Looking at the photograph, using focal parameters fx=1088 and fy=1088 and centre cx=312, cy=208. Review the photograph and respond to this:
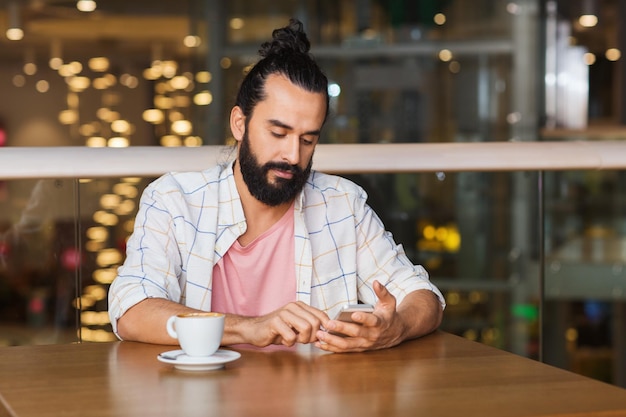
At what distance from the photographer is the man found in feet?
7.02

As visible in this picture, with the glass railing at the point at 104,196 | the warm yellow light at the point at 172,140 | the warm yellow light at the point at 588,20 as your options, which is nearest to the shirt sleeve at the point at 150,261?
the glass railing at the point at 104,196

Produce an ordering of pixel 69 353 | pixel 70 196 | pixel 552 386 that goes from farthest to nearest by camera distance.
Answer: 1. pixel 70 196
2. pixel 69 353
3. pixel 552 386

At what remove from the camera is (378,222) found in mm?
2367

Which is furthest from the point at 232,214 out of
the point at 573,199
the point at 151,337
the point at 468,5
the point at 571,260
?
the point at 468,5

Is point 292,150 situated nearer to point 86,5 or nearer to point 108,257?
point 108,257

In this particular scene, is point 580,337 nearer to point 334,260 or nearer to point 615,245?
point 615,245

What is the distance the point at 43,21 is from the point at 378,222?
30.9ft

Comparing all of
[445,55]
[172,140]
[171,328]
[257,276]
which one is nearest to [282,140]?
[257,276]

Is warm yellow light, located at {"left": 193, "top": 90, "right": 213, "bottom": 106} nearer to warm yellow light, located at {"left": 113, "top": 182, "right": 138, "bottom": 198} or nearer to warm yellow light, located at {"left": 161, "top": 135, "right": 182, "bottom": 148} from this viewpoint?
warm yellow light, located at {"left": 161, "top": 135, "right": 182, "bottom": 148}

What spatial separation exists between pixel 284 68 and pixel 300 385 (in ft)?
2.97

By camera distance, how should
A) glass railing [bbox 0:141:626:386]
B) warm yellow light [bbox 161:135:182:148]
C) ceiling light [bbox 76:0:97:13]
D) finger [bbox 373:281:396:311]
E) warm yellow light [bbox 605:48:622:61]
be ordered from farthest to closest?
warm yellow light [bbox 605:48:622:61] → warm yellow light [bbox 161:135:182:148] → ceiling light [bbox 76:0:97:13] → glass railing [bbox 0:141:626:386] → finger [bbox 373:281:396:311]

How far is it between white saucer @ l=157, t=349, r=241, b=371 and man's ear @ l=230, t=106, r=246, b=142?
73cm

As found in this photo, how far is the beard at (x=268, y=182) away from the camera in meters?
2.20

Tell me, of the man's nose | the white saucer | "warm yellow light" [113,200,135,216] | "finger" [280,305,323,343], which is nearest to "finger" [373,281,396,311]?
"finger" [280,305,323,343]
